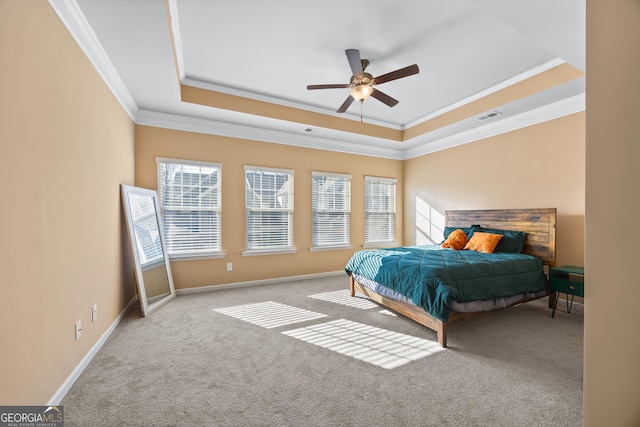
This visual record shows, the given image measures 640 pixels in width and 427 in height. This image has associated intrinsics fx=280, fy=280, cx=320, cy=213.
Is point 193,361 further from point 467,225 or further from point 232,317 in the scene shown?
point 467,225

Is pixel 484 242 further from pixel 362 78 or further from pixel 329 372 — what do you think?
pixel 329 372

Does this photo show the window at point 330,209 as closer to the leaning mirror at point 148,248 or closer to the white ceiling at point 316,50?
the white ceiling at point 316,50

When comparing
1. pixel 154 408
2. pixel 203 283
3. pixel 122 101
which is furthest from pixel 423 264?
pixel 122 101

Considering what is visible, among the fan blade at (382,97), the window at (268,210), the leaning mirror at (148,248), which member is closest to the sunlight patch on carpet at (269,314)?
the leaning mirror at (148,248)

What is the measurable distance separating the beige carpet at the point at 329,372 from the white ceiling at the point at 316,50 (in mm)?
2718

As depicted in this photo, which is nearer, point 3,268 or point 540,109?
point 3,268

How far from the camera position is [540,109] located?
4059 mm

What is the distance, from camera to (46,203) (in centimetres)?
182

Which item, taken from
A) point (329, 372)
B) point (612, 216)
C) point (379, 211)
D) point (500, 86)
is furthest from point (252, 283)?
point (500, 86)

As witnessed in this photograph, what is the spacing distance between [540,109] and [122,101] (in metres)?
5.71

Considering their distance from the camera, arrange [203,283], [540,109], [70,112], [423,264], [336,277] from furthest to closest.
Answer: [336,277]
[203,283]
[540,109]
[423,264]
[70,112]

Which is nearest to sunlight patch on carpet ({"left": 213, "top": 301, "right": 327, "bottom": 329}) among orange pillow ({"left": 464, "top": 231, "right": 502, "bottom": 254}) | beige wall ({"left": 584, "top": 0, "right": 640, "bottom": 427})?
orange pillow ({"left": 464, "top": 231, "right": 502, "bottom": 254})

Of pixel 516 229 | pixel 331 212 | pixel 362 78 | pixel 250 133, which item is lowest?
pixel 516 229

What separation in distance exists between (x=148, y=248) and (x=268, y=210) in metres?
1.96
